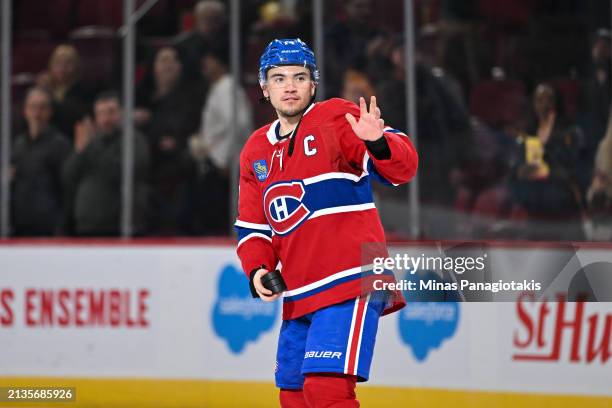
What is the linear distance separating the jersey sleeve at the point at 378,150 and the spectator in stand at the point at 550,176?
2.97 m

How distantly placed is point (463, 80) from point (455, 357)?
6.65ft

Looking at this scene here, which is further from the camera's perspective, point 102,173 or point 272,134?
point 102,173

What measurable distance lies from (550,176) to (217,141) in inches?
79.3

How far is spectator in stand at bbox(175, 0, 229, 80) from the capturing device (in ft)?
23.0

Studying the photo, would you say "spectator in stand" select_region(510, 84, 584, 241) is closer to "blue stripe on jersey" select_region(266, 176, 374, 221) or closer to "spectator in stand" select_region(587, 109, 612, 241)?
"spectator in stand" select_region(587, 109, 612, 241)

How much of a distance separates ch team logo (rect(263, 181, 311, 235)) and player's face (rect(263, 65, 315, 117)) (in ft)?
0.80

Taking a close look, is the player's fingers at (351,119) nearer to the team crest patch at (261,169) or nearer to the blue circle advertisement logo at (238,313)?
the team crest patch at (261,169)

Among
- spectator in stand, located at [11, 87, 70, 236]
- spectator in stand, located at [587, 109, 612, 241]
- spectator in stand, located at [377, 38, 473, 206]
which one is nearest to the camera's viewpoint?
spectator in stand, located at [587, 109, 612, 241]

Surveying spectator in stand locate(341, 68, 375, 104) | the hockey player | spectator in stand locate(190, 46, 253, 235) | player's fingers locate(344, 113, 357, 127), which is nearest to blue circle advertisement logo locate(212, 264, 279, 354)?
spectator in stand locate(190, 46, 253, 235)

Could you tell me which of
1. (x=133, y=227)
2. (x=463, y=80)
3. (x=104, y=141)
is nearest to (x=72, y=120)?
(x=104, y=141)

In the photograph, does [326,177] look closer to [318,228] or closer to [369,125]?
[318,228]

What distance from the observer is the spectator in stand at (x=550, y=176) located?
630 centimetres

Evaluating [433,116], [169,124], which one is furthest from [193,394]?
[433,116]

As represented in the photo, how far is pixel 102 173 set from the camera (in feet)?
22.7
